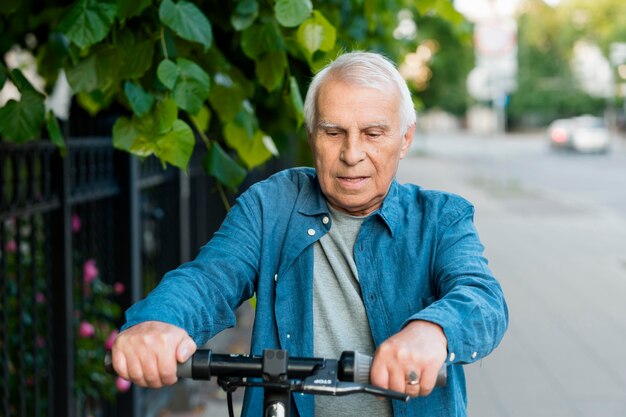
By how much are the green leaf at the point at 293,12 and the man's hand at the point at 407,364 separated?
116 centimetres

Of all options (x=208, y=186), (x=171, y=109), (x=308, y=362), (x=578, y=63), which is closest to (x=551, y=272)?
Result: (x=208, y=186)

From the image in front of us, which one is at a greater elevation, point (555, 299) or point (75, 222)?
point (75, 222)

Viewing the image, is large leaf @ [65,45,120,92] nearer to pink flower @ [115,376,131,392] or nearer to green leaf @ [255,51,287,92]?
green leaf @ [255,51,287,92]

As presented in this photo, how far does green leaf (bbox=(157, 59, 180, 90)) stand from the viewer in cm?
241

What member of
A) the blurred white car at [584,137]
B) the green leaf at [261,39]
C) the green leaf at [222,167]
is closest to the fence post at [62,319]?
the green leaf at [222,167]

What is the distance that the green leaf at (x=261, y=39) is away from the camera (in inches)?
106

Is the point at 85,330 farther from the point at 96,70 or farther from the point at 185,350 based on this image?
the point at 185,350

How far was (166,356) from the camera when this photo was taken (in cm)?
160

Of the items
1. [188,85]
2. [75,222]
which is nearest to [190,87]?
[188,85]

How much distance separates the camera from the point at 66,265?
3.66 metres

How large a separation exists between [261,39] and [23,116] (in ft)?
2.39

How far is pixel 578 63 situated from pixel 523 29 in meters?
6.11

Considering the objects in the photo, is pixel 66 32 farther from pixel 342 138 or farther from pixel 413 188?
pixel 413 188

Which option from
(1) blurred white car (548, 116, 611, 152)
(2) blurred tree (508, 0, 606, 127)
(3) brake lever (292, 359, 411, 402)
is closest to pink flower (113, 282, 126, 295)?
(3) brake lever (292, 359, 411, 402)
